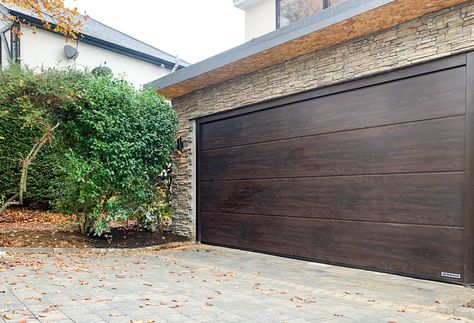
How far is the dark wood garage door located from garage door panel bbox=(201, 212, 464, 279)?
0.04 ft

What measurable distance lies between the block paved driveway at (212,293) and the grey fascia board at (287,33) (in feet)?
9.77

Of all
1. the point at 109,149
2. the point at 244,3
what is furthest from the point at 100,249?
the point at 244,3

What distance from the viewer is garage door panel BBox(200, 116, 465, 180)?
14.0ft

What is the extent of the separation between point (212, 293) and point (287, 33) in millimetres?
3433

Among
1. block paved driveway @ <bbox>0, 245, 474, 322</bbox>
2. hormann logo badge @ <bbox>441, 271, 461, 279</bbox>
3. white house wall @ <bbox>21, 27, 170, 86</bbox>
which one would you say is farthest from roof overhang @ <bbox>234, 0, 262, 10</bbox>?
hormann logo badge @ <bbox>441, 271, 461, 279</bbox>

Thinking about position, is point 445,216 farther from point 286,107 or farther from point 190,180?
point 190,180

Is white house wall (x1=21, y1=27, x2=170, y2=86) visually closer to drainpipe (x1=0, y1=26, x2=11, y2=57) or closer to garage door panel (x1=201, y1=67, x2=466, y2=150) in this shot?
drainpipe (x1=0, y1=26, x2=11, y2=57)

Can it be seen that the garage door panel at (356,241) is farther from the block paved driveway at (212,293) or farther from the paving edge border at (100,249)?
the paving edge border at (100,249)

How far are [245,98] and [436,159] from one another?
3.34 metres

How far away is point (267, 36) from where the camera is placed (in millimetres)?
5566

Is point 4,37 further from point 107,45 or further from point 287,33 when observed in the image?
point 287,33

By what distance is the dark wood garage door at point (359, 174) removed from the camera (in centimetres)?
425

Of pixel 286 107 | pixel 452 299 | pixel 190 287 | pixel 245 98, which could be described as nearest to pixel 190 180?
pixel 245 98

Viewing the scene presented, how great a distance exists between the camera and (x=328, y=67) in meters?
5.45
